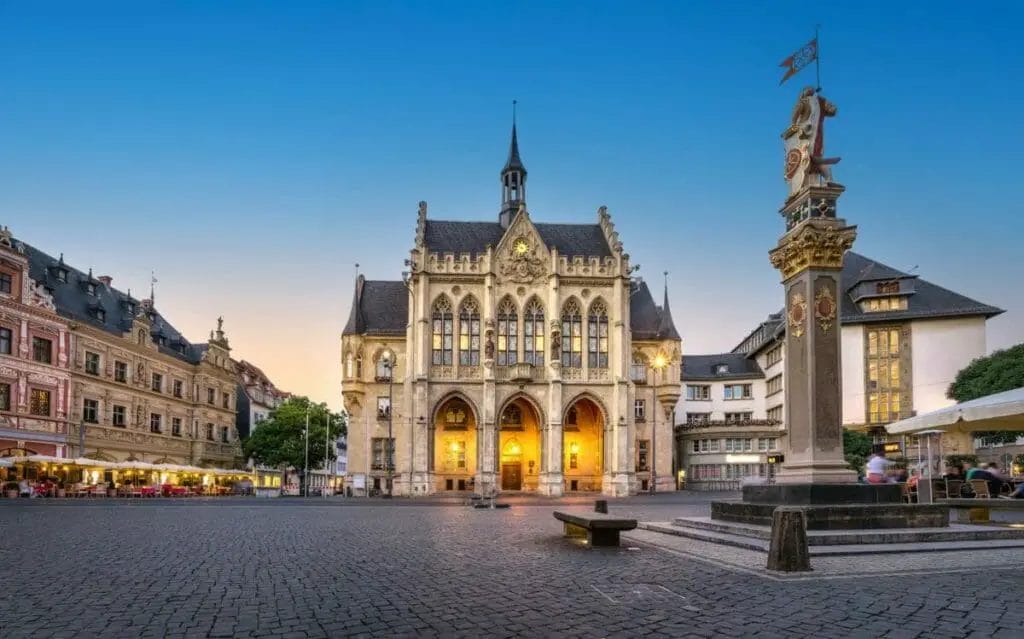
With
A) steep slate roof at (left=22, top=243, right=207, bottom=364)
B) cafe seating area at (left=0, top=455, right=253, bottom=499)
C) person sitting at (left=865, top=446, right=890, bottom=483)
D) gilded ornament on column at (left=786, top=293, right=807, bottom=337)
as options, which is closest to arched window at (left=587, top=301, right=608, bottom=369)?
cafe seating area at (left=0, top=455, right=253, bottom=499)

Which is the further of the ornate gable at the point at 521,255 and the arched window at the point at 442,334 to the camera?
the ornate gable at the point at 521,255

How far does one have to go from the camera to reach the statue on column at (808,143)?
54.8 ft

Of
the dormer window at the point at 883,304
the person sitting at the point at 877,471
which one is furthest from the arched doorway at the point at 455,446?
the person sitting at the point at 877,471

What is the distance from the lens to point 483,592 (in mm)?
9195

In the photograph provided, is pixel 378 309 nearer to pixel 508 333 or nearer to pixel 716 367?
pixel 508 333

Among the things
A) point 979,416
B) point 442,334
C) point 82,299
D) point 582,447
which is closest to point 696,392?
point 582,447

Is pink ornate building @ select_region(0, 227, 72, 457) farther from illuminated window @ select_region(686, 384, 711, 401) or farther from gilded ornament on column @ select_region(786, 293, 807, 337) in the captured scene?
illuminated window @ select_region(686, 384, 711, 401)

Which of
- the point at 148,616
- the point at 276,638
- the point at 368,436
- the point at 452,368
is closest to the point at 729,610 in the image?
the point at 276,638

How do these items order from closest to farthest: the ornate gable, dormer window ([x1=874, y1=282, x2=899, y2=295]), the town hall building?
the town hall building
the ornate gable
dormer window ([x1=874, y1=282, x2=899, y2=295])

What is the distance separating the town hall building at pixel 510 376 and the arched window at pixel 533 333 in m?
0.10

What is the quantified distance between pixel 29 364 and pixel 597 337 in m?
35.9

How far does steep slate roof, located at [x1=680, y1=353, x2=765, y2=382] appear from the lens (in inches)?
3009

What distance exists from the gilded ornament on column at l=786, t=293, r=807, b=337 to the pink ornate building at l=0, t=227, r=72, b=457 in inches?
1725

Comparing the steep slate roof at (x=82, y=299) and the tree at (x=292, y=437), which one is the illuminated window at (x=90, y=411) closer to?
the steep slate roof at (x=82, y=299)
